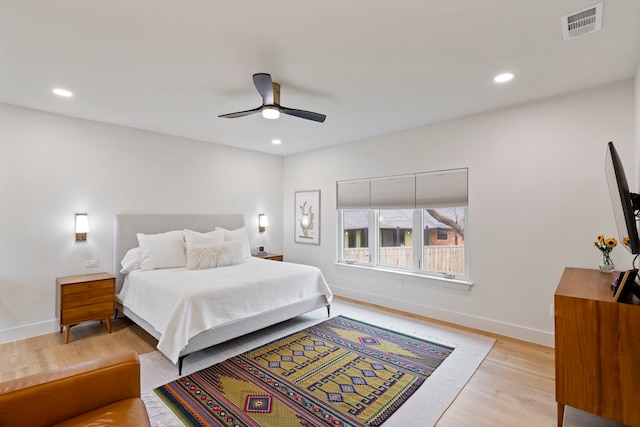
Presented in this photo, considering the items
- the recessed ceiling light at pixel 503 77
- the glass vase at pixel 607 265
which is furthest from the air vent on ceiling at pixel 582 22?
the glass vase at pixel 607 265

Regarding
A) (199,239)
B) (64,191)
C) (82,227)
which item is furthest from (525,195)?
(64,191)

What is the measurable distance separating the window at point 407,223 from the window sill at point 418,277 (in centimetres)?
9

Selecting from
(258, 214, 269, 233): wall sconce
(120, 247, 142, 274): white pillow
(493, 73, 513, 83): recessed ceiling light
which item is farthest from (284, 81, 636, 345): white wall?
(120, 247, 142, 274): white pillow

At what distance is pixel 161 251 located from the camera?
156 inches

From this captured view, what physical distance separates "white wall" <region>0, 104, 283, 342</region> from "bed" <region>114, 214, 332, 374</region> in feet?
0.94

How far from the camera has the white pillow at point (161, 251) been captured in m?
3.88

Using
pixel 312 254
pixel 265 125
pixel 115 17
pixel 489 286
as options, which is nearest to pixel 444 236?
pixel 489 286

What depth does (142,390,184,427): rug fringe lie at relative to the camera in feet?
6.74

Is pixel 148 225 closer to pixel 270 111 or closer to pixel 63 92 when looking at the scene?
pixel 63 92

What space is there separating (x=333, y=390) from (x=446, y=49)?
9.17ft

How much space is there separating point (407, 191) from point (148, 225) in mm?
3736

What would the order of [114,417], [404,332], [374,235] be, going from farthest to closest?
[374,235] → [404,332] → [114,417]

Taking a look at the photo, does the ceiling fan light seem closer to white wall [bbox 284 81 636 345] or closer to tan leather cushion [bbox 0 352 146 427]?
tan leather cushion [bbox 0 352 146 427]

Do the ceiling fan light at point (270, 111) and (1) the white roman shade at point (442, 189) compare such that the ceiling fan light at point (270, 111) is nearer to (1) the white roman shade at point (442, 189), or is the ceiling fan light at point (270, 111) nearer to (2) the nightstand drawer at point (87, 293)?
(1) the white roman shade at point (442, 189)
